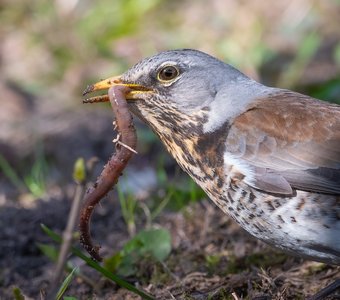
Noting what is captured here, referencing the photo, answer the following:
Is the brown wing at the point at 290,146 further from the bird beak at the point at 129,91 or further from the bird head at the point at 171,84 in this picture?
the bird beak at the point at 129,91

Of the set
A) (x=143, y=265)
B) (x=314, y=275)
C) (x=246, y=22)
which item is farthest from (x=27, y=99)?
(x=314, y=275)

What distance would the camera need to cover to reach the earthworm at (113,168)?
3.99 m

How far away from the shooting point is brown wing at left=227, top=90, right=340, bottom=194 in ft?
13.3

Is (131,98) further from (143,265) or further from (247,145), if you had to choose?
(143,265)

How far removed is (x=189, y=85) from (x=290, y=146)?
2.39 ft

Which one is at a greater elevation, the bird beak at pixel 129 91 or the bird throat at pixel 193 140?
the bird beak at pixel 129 91

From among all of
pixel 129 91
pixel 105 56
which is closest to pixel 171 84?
pixel 129 91

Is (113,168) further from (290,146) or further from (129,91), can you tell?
(290,146)

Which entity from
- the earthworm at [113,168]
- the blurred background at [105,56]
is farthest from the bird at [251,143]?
the blurred background at [105,56]

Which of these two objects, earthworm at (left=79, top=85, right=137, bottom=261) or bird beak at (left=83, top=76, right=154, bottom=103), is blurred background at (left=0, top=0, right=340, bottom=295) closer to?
bird beak at (left=83, top=76, right=154, bottom=103)

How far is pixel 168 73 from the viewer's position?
450cm

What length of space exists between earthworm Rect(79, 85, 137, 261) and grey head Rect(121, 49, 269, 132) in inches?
9.2

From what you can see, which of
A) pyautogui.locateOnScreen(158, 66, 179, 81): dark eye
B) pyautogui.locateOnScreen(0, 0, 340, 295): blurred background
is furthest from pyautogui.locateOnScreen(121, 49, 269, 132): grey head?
pyautogui.locateOnScreen(0, 0, 340, 295): blurred background

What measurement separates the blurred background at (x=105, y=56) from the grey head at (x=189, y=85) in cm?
226
